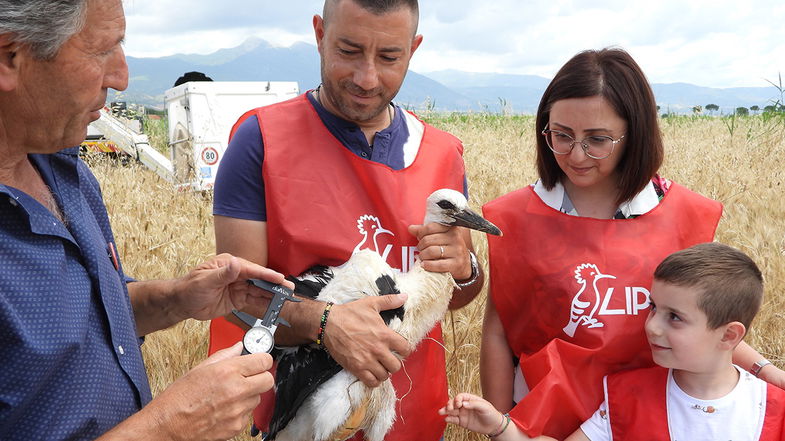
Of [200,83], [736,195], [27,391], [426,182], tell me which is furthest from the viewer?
[200,83]

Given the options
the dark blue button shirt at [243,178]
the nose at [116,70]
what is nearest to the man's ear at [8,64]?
the nose at [116,70]

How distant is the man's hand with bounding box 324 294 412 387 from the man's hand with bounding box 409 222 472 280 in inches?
18.0

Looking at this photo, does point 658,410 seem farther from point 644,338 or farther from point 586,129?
point 586,129

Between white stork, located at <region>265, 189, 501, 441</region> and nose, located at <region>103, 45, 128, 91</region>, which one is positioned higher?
nose, located at <region>103, 45, 128, 91</region>

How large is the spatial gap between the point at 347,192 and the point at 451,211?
0.54 m

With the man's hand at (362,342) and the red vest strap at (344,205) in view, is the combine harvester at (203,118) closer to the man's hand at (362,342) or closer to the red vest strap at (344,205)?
the red vest strap at (344,205)

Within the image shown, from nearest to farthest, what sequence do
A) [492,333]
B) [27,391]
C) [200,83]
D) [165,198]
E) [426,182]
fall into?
[27,391] < [426,182] < [492,333] < [165,198] < [200,83]

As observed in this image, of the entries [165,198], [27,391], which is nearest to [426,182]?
[27,391]

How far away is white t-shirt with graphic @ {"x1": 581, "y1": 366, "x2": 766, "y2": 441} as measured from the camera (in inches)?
105

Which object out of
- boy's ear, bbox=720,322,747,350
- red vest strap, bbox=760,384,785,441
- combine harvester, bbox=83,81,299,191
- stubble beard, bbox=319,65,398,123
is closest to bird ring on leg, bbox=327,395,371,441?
stubble beard, bbox=319,65,398,123

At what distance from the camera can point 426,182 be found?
3.24 metres

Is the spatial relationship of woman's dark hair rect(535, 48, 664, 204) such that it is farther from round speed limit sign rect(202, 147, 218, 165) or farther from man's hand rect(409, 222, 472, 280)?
round speed limit sign rect(202, 147, 218, 165)

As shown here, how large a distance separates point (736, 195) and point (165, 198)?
600 cm

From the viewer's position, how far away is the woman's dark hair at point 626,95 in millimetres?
3064
